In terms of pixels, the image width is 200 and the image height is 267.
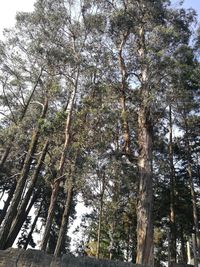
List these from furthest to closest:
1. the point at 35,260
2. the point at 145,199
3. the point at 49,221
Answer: the point at 49,221
the point at 145,199
the point at 35,260

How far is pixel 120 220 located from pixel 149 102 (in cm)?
1123

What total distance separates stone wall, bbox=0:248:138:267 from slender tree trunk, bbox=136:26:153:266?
301 centimetres

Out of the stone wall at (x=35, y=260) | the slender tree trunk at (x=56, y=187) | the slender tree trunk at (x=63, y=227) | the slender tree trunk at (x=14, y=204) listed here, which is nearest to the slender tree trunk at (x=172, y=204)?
the slender tree trunk at (x=63, y=227)

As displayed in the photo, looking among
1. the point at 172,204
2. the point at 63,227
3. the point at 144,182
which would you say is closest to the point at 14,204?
the point at 63,227

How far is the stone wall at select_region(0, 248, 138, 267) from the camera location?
26.8 feet

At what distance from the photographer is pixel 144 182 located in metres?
12.2

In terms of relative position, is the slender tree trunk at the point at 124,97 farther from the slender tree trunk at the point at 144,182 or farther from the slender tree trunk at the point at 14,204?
the slender tree trunk at the point at 14,204

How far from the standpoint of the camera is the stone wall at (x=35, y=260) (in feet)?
26.8

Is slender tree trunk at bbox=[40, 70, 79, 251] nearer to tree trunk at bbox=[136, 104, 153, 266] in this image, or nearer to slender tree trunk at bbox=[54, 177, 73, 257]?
slender tree trunk at bbox=[54, 177, 73, 257]

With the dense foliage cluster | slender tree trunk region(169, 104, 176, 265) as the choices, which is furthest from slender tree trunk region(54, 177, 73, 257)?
slender tree trunk region(169, 104, 176, 265)

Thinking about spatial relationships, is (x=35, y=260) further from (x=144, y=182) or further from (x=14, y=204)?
(x=14, y=204)

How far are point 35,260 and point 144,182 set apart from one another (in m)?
5.34

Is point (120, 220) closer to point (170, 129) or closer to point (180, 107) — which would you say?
point (170, 129)

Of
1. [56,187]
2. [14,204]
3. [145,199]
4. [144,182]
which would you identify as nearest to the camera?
[145,199]
